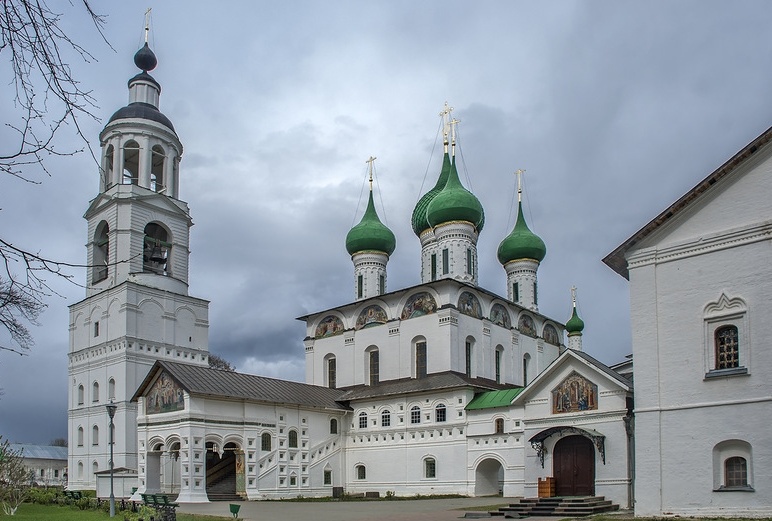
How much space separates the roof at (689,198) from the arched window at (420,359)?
15.8 m

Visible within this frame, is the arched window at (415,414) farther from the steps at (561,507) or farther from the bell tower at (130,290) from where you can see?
the steps at (561,507)

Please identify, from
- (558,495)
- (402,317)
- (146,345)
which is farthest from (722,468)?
(146,345)

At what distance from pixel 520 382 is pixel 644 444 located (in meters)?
20.1

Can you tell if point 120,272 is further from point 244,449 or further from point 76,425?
point 244,449

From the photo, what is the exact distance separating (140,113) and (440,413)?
1907 centimetres

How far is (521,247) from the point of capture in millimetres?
40094

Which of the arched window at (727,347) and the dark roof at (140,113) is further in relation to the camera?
the dark roof at (140,113)

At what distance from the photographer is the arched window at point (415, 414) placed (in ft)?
102

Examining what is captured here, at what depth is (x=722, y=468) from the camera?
14930mm

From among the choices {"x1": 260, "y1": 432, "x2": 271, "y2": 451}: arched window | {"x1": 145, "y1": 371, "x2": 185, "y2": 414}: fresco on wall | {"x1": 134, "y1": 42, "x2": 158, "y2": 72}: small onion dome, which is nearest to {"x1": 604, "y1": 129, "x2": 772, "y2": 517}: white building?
{"x1": 260, "y1": 432, "x2": 271, "y2": 451}: arched window

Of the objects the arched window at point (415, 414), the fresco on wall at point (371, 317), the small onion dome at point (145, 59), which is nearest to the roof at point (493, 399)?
the arched window at point (415, 414)

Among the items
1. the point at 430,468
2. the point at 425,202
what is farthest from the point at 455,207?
the point at 430,468

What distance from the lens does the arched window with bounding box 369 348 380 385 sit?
3461 cm

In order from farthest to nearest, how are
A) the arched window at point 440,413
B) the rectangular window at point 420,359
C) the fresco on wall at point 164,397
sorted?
the rectangular window at point 420,359 < the arched window at point 440,413 < the fresco on wall at point 164,397
